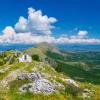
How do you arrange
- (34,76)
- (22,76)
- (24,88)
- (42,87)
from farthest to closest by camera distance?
(22,76) → (34,76) → (24,88) → (42,87)

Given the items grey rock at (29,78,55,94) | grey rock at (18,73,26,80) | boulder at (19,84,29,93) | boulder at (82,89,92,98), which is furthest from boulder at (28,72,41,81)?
boulder at (82,89,92,98)

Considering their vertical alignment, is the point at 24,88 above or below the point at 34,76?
below

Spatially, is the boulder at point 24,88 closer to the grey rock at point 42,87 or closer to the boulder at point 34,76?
the grey rock at point 42,87

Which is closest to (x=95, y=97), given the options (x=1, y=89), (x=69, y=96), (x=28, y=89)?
(x=69, y=96)

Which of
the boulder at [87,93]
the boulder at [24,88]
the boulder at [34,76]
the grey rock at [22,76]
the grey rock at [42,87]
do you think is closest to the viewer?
the grey rock at [42,87]

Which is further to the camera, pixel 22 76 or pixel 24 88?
pixel 22 76

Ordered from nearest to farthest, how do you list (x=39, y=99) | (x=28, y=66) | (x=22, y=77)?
1. (x=39, y=99)
2. (x=22, y=77)
3. (x=28, y=66)

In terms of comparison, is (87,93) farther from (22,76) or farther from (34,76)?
(22,76)

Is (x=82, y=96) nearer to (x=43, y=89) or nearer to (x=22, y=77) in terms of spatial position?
(x=43, y=89)

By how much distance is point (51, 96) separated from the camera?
7738cm

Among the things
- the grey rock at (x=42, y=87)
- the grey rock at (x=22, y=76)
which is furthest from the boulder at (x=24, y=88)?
the grey rock at (x=22, y=76)

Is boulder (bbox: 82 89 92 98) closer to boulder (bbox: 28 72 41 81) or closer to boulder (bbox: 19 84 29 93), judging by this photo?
boulder (bbox: 28 72 41 81)

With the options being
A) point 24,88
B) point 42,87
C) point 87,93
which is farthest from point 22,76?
point 87,93

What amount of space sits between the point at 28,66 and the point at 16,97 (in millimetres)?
20138
